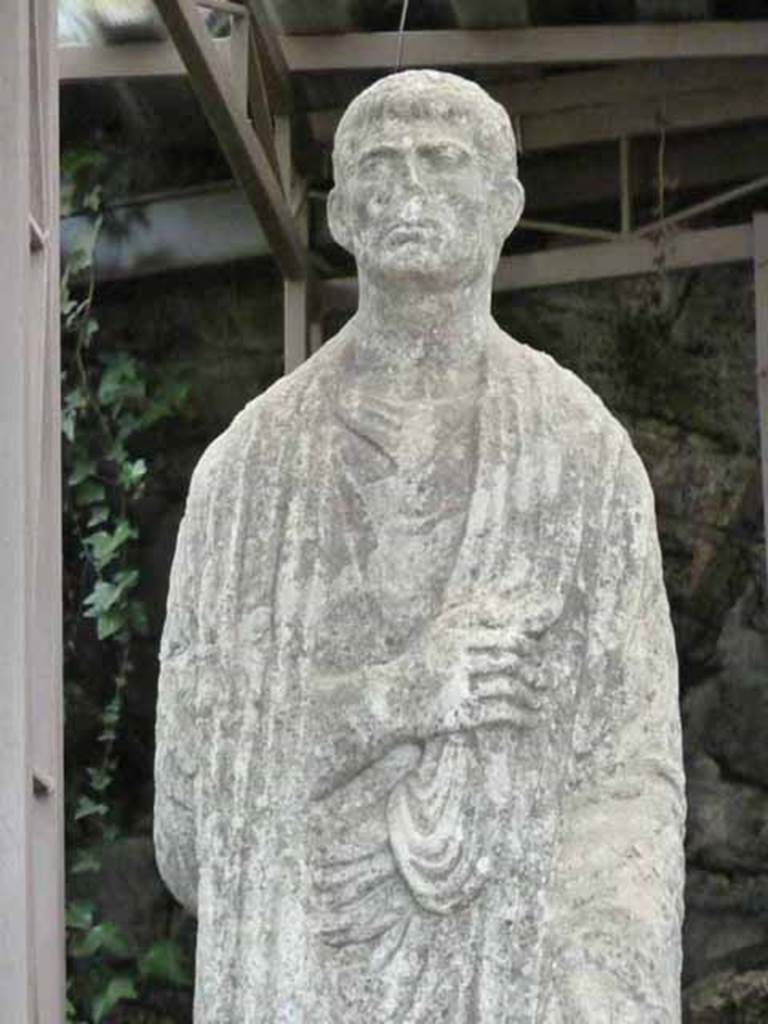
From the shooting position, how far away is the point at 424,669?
299 inches

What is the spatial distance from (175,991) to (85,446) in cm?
196

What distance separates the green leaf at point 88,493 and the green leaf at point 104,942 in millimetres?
1477

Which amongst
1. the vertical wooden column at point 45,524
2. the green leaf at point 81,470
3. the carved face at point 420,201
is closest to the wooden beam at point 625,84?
the green leaf at point 81,470

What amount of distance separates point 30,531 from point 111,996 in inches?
168

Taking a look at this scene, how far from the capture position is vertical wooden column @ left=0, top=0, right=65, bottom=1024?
971cm

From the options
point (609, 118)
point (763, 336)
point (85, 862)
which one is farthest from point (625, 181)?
point (85, 862)

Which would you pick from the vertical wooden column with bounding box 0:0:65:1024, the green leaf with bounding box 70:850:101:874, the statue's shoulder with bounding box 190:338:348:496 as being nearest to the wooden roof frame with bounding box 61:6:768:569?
the vertical wooden column with bounding box 0:0:65:1024

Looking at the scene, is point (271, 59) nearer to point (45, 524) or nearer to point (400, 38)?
point (400, 38)

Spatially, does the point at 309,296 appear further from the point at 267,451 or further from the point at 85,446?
the point at 267,451

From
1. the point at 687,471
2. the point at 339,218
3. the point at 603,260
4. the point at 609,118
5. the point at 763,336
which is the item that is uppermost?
the point at 609,118

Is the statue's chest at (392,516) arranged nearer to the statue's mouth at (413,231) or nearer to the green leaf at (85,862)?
the statue's mouth at (413,231)

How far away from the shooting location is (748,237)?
A: 13914 millimetres

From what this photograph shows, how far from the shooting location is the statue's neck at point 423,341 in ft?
25.9

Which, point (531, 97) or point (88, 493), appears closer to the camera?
point (531, 97)
